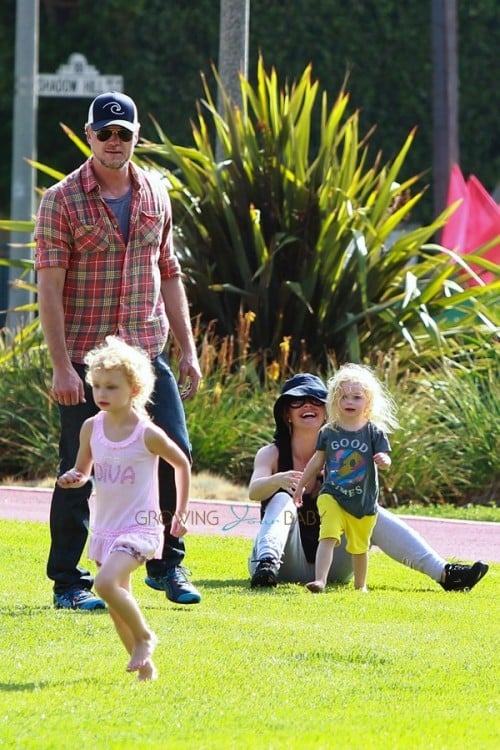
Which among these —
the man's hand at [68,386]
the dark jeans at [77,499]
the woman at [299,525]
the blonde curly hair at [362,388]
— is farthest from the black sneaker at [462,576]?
the man's hand at [68,386]

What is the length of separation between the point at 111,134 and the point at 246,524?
11.4 ft

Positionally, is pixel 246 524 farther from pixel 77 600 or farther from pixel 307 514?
pixel 77 600

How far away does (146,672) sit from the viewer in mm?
4734

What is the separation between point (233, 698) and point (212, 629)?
99 cm

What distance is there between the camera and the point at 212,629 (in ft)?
18.2

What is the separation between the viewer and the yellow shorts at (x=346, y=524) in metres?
6.68

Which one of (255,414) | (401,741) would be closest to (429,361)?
(255,414)

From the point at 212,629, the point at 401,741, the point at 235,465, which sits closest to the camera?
the point at 401,741

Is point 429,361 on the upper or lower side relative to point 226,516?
upper

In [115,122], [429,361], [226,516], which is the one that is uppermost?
[115,122]

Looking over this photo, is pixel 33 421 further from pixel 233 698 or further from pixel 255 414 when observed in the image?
pixel 233 698

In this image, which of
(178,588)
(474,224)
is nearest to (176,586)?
(178,588)

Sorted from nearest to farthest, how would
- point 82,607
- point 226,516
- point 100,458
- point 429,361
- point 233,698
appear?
point 233,698
point 100,458
point 82,607
point 226,516
point 429,361

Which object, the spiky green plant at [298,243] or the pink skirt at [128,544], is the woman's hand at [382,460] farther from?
the spiky green plant at [298,243]
